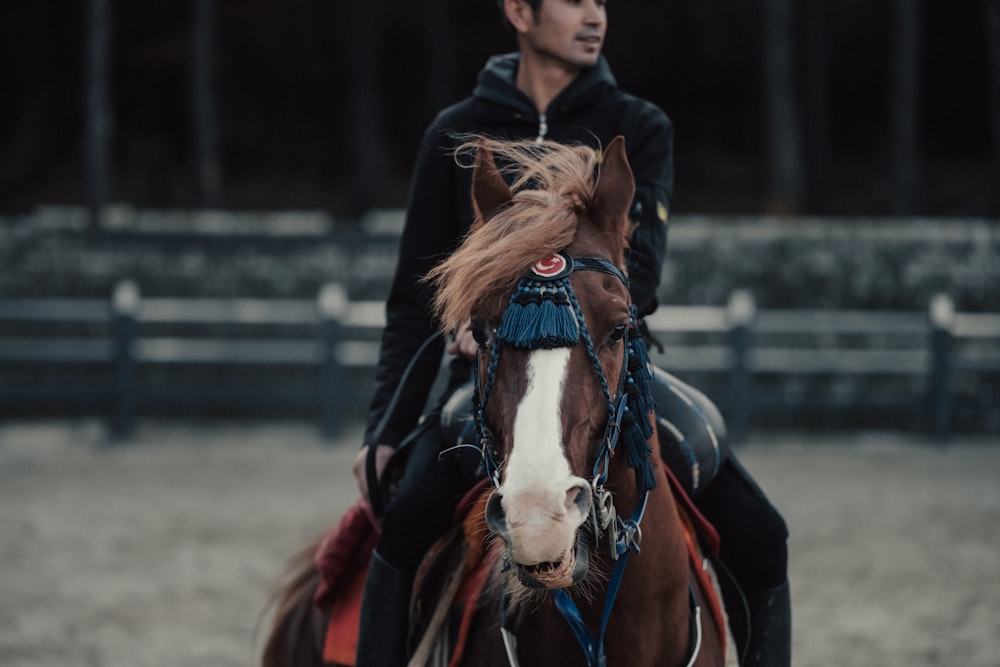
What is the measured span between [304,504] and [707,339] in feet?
17.9

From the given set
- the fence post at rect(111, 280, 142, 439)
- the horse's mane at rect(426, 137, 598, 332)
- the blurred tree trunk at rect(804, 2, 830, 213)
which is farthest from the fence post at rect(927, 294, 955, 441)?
the blurred tree trunk at rect(804, 2, 830, 213)

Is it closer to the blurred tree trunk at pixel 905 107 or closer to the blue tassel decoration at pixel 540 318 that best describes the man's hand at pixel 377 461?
the blue tassel decoration at pixel 540 318

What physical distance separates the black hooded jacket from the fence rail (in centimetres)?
964

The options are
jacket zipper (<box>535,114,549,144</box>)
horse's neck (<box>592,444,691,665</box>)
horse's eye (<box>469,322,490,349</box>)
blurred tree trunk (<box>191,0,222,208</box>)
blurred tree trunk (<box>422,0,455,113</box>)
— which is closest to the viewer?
horse's eye (<box>469,322,490,349</box>)

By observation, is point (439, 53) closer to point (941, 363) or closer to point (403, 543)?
point (941, 363)

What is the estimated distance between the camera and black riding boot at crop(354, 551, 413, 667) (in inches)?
137

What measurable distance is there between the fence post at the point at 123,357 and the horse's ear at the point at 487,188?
11232mm

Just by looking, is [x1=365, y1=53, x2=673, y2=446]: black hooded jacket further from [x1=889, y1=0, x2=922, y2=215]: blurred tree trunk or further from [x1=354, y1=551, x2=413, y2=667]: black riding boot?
[x1=889, y1=0, x2=922, y2=215]: blurred tree trunk

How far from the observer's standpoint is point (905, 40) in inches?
840

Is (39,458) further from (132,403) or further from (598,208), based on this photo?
(598,208)

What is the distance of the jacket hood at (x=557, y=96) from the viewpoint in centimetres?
350

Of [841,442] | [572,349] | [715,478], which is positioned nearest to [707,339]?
[841,442]

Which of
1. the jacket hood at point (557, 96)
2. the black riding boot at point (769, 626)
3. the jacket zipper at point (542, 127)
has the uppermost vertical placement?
the jacket hood at point (557, 96)

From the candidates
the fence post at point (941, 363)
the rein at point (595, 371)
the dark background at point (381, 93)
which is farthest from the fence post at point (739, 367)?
the dark background at point (381, 93)
